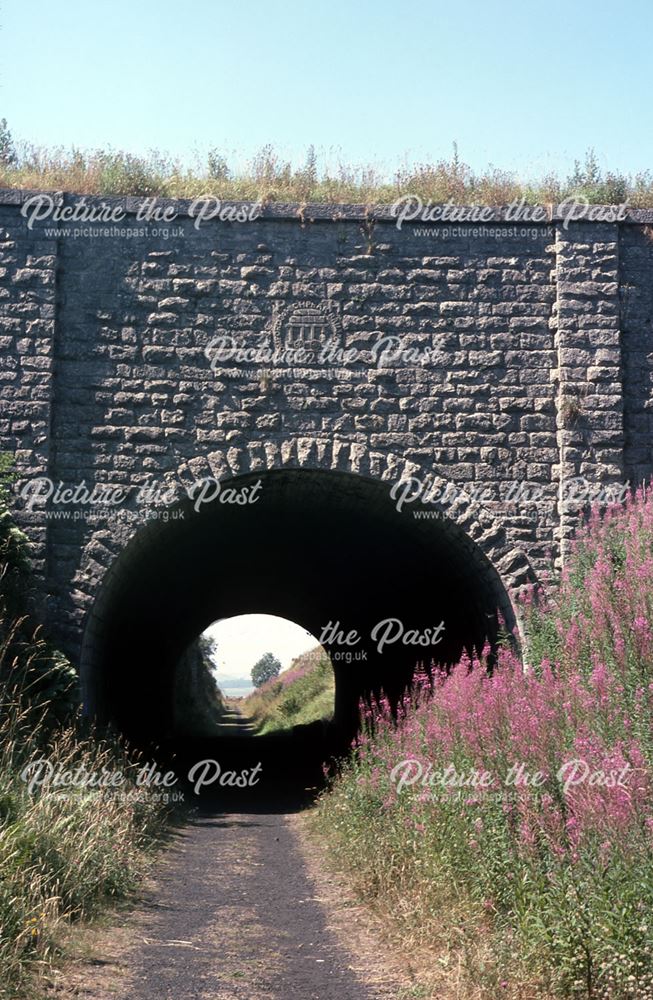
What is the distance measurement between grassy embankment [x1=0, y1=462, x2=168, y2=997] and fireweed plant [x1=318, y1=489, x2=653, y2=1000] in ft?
6.16

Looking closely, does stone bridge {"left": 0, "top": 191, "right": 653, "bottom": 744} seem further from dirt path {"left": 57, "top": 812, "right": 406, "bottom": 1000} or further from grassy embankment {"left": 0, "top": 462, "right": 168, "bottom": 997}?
dirt path {"left": 57, "top": 812, "right": 406, "bottom": 1000}

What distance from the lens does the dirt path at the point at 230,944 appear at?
543 cm

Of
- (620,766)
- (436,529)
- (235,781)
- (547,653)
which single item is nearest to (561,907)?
A: (620,766)

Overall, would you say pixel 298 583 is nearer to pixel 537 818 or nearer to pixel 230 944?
pixel 230 944

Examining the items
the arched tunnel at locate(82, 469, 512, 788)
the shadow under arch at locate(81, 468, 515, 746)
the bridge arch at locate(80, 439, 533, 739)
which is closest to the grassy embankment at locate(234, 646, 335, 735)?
the arched tunnel at locate(82, 469, 512, 788)

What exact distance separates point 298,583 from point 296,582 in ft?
0.17

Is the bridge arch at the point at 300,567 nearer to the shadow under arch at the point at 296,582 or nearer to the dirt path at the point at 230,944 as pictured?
the shadow under arch at the point at 296,582

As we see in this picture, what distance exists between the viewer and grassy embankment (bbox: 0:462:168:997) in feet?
18.3

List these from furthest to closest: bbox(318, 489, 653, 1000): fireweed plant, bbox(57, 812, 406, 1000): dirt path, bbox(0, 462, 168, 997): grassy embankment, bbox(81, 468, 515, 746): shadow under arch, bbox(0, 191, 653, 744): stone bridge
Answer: bbox(81, 468, 515, 746): shadow under arch, bbox(0, 191, 653, 744): stone bridge, bbox(0, 462, 168, 997): grassy embankment, bbox(57, 812, 406, 1000): dirt path, bbox(318, 489, 653, 1000): fireweed plant

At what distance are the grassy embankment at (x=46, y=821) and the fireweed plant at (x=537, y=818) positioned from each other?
188 centimetres

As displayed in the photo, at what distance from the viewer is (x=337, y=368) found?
12148 millimetres

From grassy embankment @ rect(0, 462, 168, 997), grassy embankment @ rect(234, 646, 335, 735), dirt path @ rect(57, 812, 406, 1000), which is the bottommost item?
grassy embankment @ rect(234, 646, 335, 735)

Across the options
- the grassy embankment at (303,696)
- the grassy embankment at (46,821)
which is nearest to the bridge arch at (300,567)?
the grassy embankment at (46,821)

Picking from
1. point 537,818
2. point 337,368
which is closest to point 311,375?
point 337,368
